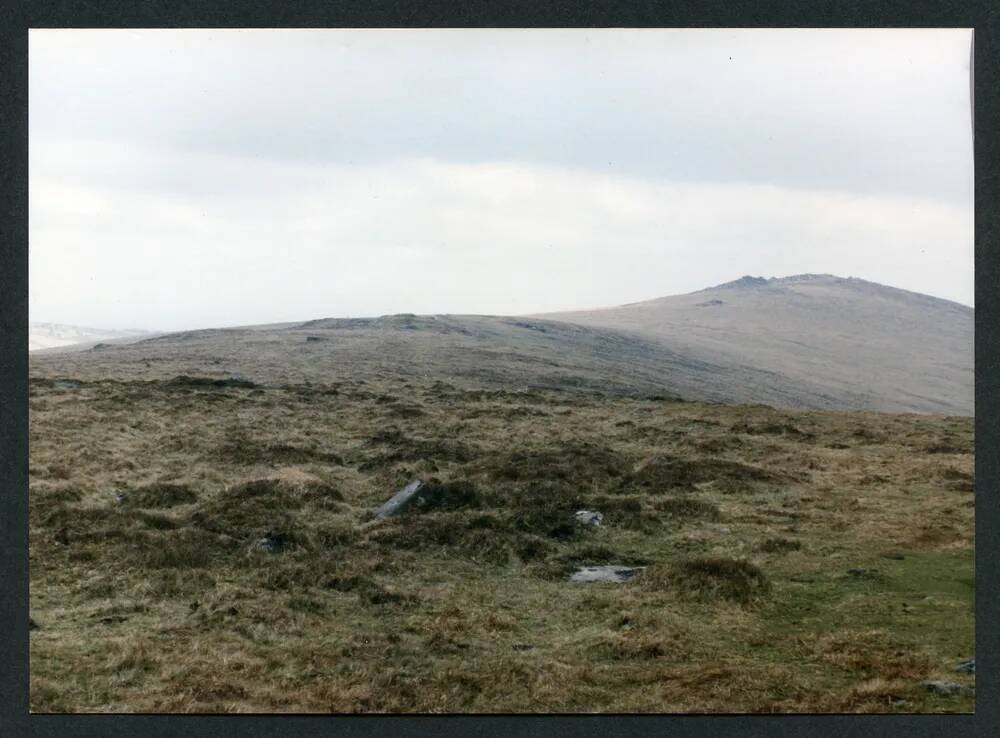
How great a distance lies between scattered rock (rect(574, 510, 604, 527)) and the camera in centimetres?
1558

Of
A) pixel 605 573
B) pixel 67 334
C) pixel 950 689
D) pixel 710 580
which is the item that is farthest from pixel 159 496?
pixel 67 334

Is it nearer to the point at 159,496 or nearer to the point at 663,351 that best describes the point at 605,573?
the point at 159,496

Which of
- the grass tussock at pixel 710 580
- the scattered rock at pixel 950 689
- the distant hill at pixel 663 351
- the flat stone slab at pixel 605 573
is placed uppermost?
the distant hill at pixel 663 351

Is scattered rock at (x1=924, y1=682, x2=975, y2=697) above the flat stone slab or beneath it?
beneath

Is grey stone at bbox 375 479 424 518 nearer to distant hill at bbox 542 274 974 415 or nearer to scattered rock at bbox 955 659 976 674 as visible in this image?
scattered rock at bbox 955 659 976 674

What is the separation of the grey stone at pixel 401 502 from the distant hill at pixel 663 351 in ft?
74.9

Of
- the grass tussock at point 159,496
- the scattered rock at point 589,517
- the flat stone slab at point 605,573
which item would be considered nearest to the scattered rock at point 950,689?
the flat stone slab at point 605,573

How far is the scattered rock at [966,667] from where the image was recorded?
9.45m

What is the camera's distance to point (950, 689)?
29.6ft

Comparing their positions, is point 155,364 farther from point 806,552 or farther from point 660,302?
point 660,302

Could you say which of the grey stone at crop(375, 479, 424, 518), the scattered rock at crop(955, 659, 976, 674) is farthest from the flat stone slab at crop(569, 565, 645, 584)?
the scattered rock at crop(955, 659, 976, 674)

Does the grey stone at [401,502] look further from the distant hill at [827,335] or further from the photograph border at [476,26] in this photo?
the distant hill at [827,335]

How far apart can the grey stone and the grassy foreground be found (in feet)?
→ 1.48

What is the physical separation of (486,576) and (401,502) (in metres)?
3.46
